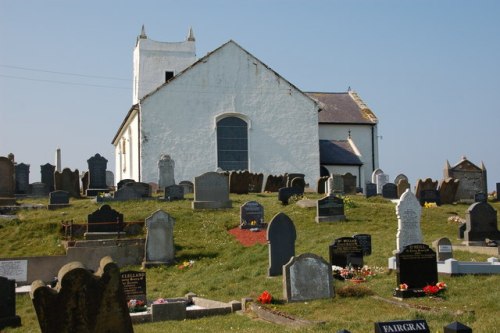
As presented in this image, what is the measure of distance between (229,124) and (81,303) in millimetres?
35224

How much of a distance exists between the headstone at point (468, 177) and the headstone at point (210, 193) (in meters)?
11.8

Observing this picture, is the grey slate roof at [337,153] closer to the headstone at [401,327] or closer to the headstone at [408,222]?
the headstone at [408,222]

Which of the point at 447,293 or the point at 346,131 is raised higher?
the point at 346,131

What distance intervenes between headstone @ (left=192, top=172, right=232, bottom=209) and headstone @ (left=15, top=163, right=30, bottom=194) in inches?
431

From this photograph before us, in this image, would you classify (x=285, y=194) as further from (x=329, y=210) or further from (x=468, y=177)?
(x=468, y=177)

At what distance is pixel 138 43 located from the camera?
5059 centimetres

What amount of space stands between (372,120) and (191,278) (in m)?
32.5

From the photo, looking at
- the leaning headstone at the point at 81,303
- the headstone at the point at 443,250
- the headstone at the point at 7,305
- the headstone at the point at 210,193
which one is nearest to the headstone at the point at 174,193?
the headstone at the point at 210,193

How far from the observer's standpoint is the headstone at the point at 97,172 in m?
34.1

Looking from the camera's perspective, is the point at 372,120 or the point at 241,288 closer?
the point at 241,288

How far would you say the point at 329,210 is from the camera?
80.0 feet

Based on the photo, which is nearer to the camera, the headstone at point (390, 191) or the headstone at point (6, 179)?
the headstone at point (6, 179)

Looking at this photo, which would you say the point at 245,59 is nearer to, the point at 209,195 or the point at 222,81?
the point at 222,81

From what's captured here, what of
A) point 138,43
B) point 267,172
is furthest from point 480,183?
point 138,43
